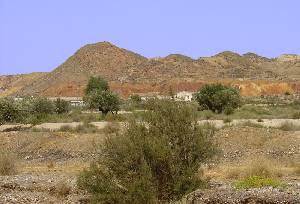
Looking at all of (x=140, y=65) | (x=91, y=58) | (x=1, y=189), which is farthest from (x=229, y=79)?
(x=1, y=189)

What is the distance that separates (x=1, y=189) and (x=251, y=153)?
14716mm

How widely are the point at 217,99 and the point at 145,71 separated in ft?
276

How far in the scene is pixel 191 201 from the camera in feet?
51.2

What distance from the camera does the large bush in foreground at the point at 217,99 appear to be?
6450 centimetres

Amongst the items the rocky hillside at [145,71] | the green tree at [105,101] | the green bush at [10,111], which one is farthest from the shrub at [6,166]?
the rocky hillside at [145,71]

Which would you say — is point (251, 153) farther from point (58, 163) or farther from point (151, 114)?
point (151, 114)

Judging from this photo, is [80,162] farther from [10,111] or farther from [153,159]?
[10,111]

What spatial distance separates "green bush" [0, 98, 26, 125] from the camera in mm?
52906

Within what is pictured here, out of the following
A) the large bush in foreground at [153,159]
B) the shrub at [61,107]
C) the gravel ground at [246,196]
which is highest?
the large bush in foreground at [153,159]

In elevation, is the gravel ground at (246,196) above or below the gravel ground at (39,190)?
above

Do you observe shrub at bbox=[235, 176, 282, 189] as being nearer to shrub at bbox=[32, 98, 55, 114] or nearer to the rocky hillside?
shrub at bbox=[32, 98, 55, 114]

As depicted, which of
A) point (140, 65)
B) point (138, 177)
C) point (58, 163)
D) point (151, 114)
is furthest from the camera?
point (140, 65)

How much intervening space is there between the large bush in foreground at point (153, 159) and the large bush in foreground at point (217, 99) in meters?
48.5

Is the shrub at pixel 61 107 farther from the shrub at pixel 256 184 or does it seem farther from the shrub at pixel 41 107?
the shrub at pixel 256 184
